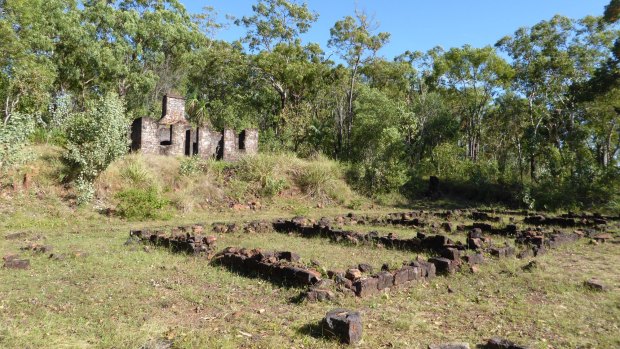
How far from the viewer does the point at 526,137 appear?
83.6ft

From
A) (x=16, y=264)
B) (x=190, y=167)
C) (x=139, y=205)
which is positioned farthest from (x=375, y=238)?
(x=190, y=167)

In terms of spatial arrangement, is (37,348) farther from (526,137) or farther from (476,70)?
(476,70)

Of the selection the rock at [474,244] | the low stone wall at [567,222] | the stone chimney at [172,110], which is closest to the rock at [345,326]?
the rock at [474,244]

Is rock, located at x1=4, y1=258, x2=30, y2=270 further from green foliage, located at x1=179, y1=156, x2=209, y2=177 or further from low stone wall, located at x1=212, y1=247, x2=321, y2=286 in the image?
green foliage, located at x1=179, y1=156, x2=209, y2=177

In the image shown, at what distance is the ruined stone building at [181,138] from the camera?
69.8 feet

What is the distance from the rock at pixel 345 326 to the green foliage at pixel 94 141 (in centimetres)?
1296

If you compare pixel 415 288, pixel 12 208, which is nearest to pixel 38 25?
pixel 12 208

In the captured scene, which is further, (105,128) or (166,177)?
(166,177)

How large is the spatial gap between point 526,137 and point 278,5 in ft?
65.3

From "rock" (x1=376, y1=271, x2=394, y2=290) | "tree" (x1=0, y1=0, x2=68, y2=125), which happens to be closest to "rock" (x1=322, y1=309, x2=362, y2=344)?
"rock" (x1=376, y1=271, x2=394, y2=290)

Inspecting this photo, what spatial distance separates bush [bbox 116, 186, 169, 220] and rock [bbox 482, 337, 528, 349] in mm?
12571

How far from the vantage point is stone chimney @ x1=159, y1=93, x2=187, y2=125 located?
2550 cm

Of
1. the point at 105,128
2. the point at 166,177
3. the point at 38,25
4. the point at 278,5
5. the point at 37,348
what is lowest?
the point at 37,348

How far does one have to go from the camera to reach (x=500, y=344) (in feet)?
14.8
